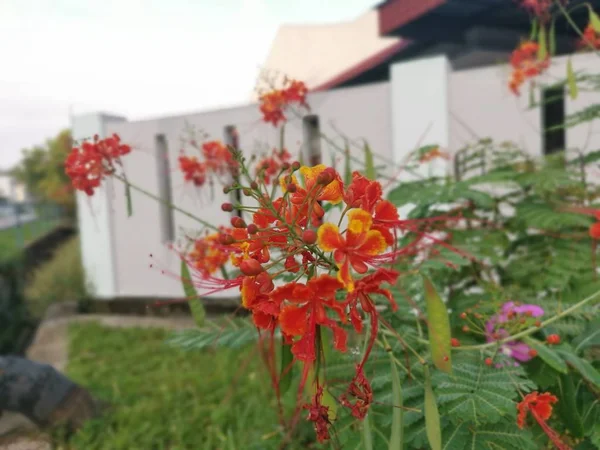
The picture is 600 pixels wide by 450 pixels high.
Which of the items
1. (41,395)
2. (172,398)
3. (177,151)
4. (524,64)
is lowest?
(172,398)

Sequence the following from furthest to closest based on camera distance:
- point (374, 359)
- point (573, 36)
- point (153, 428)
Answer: point (573, 36)
point (153, 428)
point (374, 359)

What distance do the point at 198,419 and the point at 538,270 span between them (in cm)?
168

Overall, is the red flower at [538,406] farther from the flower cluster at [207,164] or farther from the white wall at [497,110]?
the white wall at [497,110]

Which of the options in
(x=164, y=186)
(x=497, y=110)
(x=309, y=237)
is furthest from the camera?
(x=164, y=186)

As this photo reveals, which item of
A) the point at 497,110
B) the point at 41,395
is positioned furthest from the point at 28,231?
the point at 497,110

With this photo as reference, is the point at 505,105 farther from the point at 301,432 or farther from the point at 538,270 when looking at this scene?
the point at 301,432

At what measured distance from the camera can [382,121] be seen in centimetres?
351

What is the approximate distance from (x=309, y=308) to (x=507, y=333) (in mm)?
536

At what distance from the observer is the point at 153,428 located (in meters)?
2.37

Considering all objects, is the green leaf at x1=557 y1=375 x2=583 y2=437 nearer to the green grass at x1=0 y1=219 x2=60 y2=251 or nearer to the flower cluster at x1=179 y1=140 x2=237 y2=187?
the flower cluster at x1=179 y1=140 x2=237 y2=187

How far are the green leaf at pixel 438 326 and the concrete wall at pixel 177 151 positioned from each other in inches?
104

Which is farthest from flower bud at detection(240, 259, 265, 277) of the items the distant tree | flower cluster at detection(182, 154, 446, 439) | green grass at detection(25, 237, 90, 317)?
the distant tree

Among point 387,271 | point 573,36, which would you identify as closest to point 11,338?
point 387,271

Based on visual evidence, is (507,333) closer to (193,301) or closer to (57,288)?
(193,301)
